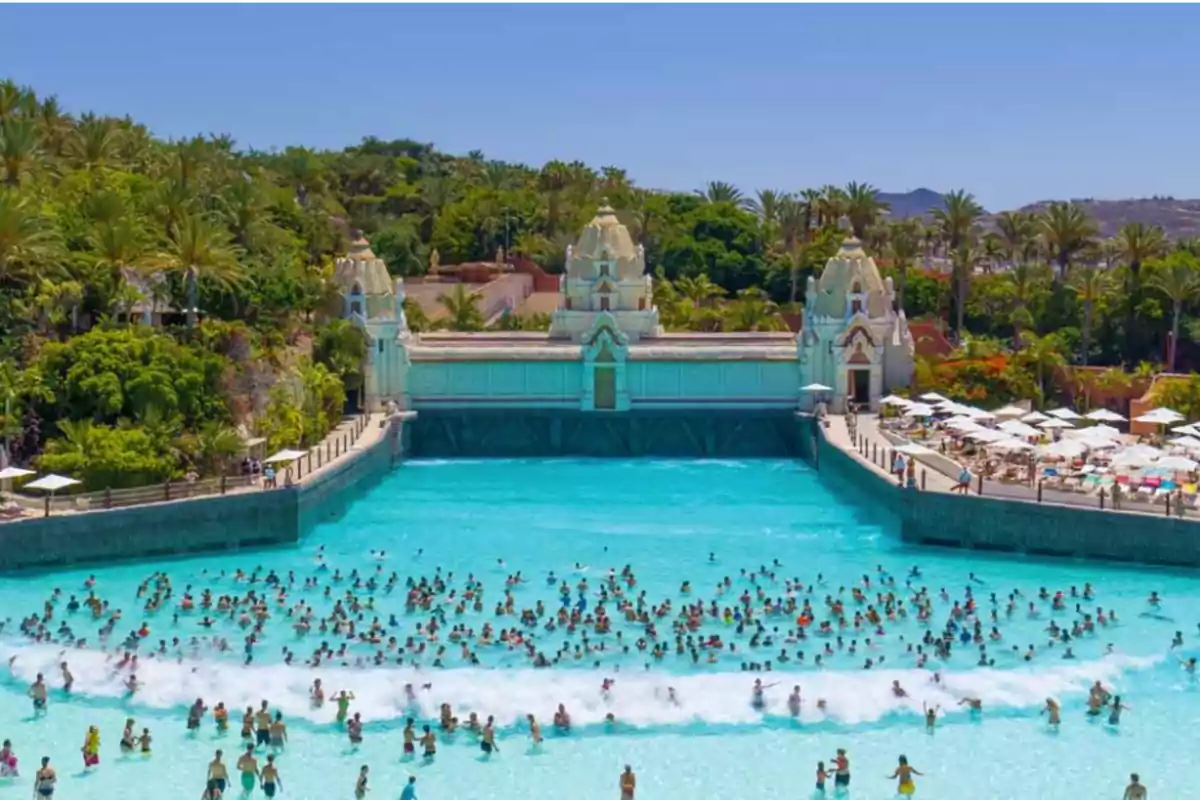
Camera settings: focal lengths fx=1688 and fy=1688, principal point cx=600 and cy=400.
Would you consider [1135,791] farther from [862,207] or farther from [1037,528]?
[862,207]

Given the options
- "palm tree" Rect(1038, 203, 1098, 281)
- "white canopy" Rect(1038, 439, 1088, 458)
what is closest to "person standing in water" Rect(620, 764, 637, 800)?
"white canopy" Rect(1038, 439, 1088, 458)

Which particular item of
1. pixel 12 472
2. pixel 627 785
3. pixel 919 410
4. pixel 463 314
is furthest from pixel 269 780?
pixel 463 314

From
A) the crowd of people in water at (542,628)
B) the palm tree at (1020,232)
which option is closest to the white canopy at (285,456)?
the crowd of people in water at (542,628)

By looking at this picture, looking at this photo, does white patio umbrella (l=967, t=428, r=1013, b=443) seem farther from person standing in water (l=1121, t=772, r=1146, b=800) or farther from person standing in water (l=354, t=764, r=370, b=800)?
person standing in water (l=354, t=764, r=370, b=800)

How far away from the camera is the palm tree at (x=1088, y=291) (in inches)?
2630

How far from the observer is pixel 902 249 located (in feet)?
254

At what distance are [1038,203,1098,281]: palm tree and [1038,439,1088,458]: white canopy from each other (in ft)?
94.7

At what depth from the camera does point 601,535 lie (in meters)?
46.3

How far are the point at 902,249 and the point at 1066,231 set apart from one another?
7298 millimetres

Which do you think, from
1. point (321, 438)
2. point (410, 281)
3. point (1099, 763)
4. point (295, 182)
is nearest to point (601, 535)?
point (321, 438)

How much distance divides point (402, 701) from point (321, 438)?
23.8 m

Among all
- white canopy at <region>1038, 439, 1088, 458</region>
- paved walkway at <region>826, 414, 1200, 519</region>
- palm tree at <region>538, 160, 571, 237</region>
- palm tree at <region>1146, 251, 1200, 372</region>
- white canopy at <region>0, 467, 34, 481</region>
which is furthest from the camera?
Result: palm tree at <region>538, 160, 571, 237</region>

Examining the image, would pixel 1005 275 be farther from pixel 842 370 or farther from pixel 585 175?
pixel 585 175

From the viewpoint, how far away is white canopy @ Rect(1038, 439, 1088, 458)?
4712cm
